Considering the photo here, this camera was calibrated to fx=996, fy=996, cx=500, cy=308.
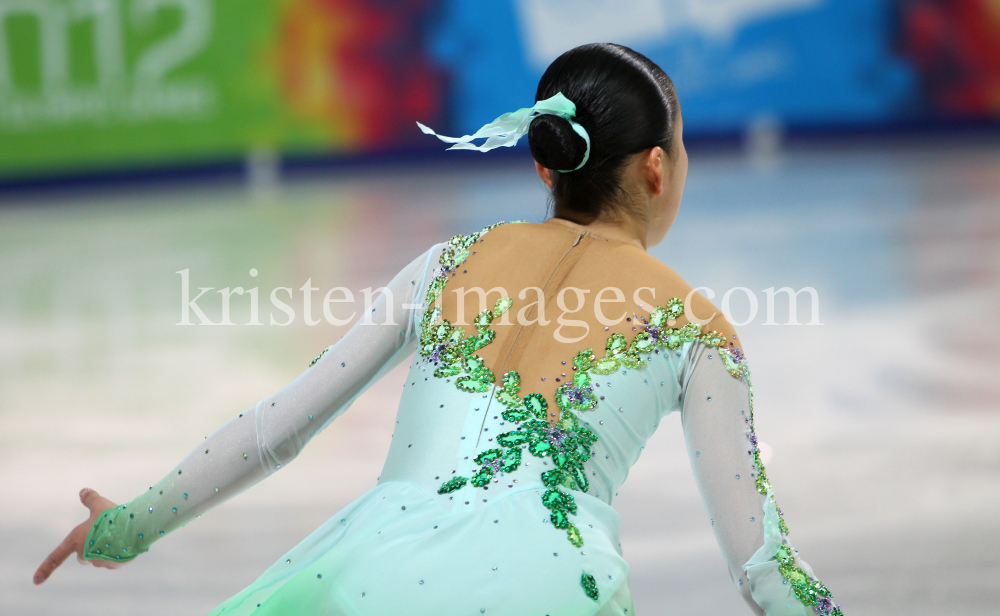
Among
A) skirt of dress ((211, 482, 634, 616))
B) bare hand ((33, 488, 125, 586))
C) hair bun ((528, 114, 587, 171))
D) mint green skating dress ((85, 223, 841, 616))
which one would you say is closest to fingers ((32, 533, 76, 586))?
bare hand ((33, 488, 125, 586))

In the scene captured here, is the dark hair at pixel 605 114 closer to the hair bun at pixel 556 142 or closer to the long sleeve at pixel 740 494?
the hair bun at pixel 556 142

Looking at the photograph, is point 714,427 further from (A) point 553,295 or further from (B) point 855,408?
(B) point 855,408

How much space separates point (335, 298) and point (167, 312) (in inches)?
28.1

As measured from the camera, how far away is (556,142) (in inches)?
43.4

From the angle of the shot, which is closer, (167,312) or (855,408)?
(855,408)

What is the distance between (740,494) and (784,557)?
0.08m

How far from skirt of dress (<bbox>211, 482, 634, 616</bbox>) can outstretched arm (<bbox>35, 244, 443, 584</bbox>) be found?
6.2 inches

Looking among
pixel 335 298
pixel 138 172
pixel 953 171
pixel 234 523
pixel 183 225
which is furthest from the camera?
pixel 138 172

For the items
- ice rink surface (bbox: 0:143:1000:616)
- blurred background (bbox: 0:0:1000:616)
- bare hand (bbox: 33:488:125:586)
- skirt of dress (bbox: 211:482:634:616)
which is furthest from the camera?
blurred background (bbox: 0:0:1000:616)

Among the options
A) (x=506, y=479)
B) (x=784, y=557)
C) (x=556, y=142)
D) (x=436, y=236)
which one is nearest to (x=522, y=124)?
(x=556, y=142)

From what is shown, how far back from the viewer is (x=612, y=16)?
7.84 metres

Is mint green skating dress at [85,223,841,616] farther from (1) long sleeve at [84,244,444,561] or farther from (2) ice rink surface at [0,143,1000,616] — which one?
(2) ice rink surface at [0,143,1000,616]

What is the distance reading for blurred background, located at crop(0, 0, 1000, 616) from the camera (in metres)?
2.04

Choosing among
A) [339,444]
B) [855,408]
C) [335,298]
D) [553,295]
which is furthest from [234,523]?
[335,298]
